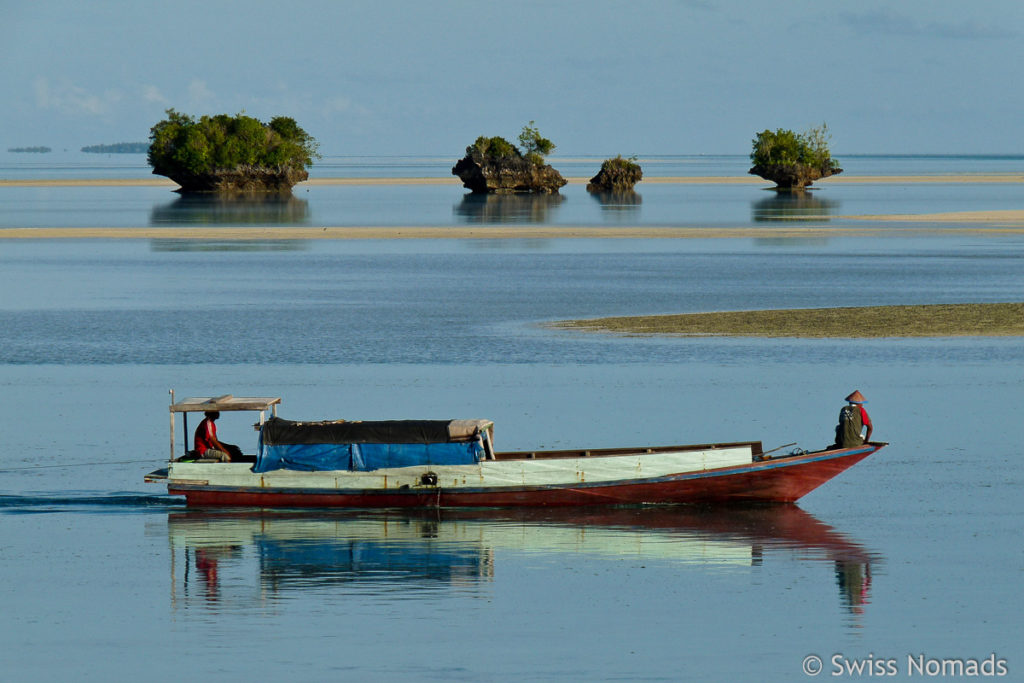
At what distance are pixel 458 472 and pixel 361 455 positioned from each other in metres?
1.77

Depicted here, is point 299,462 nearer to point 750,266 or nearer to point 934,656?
point 934,656

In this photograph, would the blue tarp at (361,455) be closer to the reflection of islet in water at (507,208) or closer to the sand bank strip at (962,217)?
the sand bank strip at (962,217)

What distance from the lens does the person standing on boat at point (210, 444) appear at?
27.6 metres

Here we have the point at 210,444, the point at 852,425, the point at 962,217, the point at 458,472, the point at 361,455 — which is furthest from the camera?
the point at 962,217

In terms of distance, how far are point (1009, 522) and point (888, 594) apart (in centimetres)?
515

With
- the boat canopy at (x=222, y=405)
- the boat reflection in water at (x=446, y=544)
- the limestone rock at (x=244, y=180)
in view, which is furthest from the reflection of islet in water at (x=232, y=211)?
the boat reflection in water at (x=446, y=544)

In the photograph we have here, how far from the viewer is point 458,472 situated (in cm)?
2683

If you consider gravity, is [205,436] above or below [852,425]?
below

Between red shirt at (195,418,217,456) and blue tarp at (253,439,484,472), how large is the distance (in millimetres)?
1173

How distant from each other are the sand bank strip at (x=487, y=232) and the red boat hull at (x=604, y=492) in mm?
70496

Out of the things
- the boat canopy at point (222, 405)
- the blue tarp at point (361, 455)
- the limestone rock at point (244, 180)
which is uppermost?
the limestone rock at point (244, 180)

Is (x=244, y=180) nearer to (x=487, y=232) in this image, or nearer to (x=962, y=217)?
(x=487, y=232)

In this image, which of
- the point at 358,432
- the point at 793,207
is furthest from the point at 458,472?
the point at 793,207

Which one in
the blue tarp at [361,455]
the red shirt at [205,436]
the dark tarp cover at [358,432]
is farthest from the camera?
the red shirt at [205,436]
